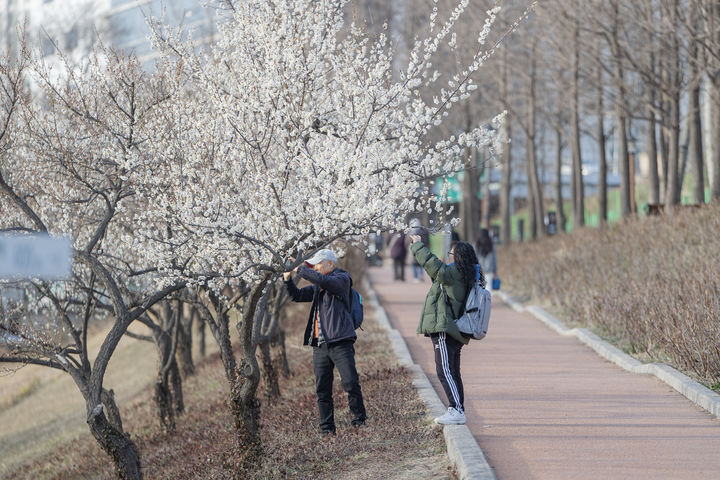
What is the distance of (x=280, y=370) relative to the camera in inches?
592

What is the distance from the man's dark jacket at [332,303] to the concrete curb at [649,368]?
322 centimetres

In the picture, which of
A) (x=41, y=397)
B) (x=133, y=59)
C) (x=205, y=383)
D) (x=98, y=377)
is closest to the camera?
(x=98, y=377)

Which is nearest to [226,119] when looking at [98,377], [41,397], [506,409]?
[98,377]

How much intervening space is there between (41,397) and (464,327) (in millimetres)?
19465

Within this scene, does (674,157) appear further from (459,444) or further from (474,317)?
(459,444)

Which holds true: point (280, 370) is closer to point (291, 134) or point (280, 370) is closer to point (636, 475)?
point (291, 134)

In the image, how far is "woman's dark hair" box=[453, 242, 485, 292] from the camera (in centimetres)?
806

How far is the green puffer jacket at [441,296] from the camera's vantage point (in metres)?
7.91

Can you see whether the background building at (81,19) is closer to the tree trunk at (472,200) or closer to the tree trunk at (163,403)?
the tree trunk at (472,200)

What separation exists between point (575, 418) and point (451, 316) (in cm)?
156

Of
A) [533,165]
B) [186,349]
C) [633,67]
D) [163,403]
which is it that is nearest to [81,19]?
[533,165]

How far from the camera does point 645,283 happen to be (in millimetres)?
15133

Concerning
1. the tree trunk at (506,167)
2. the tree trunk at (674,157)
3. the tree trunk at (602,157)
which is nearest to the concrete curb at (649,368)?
the tree trunk at (674,157)

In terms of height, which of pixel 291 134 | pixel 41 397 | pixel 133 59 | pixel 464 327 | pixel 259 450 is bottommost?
pixel 41 397
